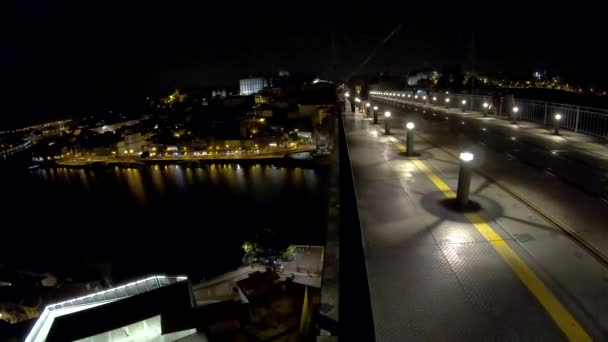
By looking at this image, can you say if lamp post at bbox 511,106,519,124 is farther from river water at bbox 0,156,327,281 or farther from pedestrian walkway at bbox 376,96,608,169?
river water at bbox 0,156,327,281

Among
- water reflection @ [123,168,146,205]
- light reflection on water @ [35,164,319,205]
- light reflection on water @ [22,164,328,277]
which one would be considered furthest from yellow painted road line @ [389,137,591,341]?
water reflection @ [123,168,146,205]

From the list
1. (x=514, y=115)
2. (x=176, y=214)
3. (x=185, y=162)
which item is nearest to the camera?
(x=514, y=115)

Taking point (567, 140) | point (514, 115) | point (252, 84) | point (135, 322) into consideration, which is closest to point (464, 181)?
point (567, 140)

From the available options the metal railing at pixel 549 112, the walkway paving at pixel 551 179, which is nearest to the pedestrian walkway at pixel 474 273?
the walkway paving at pixel 551 179

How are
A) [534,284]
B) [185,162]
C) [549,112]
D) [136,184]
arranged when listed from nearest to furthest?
[534,284] → [549,112] → [136,184] → [185,162]

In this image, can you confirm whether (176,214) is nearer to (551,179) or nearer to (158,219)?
(158,219)
